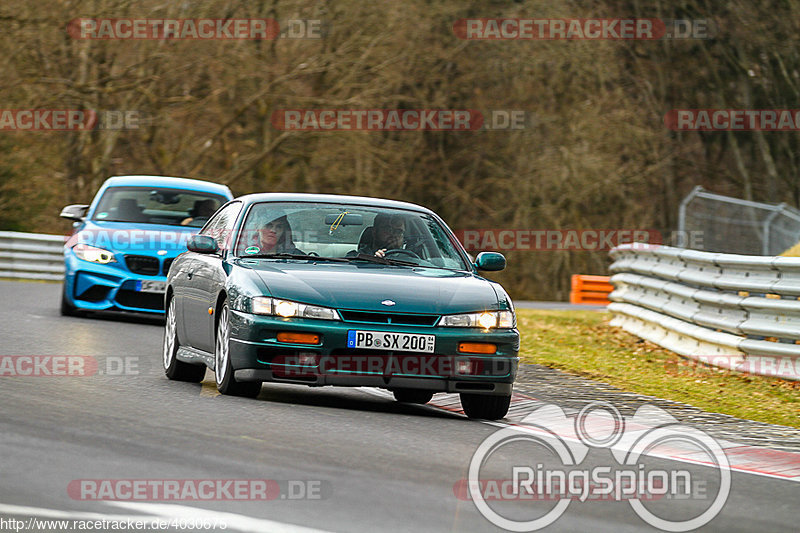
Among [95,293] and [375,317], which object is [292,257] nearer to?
[375,317]

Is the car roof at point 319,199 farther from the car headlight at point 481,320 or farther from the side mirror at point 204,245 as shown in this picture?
the car headlight at point 481,320

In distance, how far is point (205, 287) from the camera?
10.7 metres

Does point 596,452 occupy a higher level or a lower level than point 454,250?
lower

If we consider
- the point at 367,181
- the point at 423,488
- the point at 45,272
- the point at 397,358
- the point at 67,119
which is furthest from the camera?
the point at 367,181

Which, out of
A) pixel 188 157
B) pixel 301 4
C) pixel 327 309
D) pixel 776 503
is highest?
pixel 301 4

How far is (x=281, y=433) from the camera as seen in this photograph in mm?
8211

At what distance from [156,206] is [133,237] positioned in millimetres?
1045

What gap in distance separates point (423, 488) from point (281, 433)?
5.48ft

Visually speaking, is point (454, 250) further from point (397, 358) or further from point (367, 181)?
point (367, 181)

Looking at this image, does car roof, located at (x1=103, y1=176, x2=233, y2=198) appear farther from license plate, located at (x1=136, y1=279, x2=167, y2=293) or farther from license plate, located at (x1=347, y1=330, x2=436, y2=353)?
license plate, located at (x1=347, y1=330, x2=436, y2=353)

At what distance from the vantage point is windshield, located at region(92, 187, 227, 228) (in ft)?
59.1

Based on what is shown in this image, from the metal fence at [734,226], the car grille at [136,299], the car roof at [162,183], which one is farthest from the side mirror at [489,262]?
the metal fence at [734,226]

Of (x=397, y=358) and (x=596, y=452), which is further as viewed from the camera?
(x=397, y=358)

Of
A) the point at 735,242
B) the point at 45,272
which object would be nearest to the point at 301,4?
the point at 45,272
